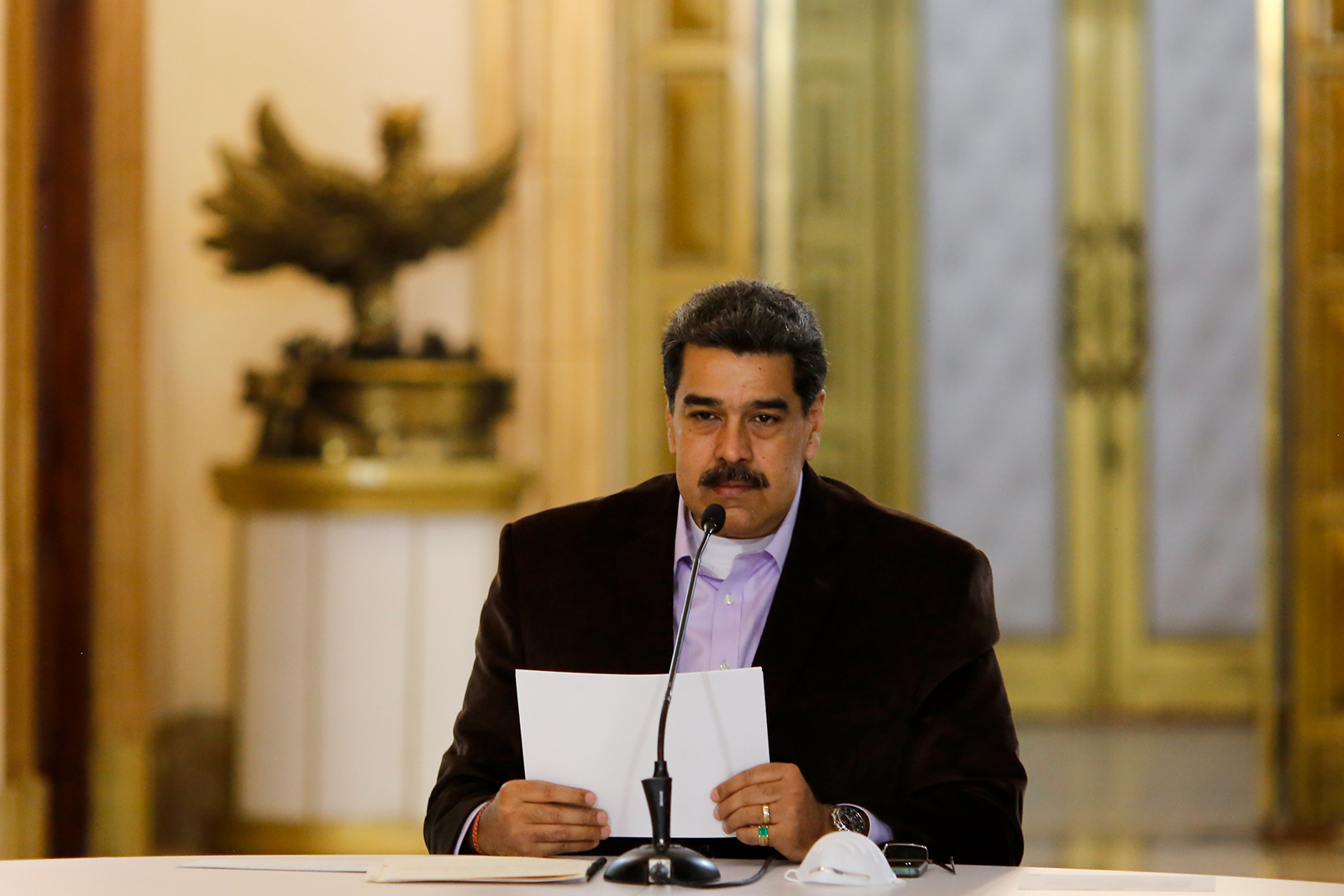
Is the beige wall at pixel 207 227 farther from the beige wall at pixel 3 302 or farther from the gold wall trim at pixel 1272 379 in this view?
the gold wall trim at pixel 1272 379

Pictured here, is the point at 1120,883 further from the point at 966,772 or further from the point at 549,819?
the point at 549,819

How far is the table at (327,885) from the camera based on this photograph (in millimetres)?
1383

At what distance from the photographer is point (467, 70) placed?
4.54m

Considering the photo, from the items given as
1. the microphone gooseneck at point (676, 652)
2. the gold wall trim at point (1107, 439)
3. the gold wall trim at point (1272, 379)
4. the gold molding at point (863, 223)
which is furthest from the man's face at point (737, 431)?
the gold wall trim at point (1107, 439)

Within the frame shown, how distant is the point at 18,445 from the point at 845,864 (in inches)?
99.4

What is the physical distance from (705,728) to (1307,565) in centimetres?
341

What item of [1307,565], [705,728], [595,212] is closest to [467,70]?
[595,212]

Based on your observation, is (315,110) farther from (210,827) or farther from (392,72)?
(210,827)

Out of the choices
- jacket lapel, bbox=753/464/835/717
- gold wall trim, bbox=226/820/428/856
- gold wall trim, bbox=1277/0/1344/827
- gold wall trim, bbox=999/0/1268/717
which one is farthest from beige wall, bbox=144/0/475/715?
jacket lapel, bbox=753/464/835/717

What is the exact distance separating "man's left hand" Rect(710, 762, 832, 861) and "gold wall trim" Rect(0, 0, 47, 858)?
230cm

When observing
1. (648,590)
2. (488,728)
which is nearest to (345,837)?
(488,728)

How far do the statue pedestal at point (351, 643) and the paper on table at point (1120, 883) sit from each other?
2.37 meters

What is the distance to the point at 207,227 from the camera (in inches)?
175

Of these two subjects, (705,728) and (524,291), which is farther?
(524,291)
